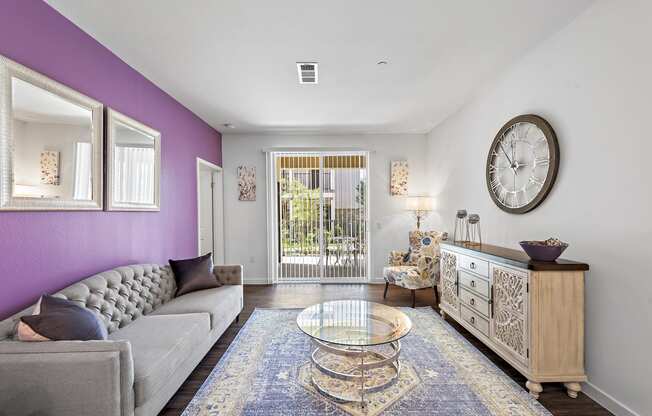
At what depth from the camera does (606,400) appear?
1.86m

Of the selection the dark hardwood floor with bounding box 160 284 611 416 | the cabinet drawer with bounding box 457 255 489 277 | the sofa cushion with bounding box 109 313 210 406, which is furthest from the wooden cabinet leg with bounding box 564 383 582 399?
the sofa cushion with bounding box 109 313 210 406

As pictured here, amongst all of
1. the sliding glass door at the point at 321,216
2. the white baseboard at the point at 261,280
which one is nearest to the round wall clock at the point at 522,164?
the sliding glass door at the point at 321,216

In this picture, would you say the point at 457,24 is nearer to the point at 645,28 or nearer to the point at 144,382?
the point at 645,28

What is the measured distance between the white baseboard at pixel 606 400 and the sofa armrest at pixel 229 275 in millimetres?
3273

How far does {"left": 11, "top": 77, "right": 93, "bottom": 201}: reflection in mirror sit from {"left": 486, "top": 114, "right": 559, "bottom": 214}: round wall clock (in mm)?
3724

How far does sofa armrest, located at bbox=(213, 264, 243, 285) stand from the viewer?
337 cm

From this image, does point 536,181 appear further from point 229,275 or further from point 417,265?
point 229,275

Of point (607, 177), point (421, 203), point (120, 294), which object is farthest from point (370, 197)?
point (120, 294)

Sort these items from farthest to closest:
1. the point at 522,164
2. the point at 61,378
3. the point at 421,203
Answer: the point at 421,203 → the point at 522,164 → the point at 61,378

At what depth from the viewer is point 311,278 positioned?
521 centimetres

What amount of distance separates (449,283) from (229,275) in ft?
8.68

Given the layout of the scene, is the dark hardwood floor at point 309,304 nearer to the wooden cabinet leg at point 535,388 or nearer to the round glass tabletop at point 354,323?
the wooden cabinet leg at point 535,388

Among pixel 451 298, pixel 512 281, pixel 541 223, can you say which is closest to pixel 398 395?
pixel 512 281

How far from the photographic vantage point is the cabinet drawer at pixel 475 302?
2.52 metres
